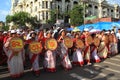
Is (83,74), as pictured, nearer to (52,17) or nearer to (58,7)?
(52,17)

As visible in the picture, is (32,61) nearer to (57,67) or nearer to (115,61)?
(57,67)

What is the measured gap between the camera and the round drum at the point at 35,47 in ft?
36.1

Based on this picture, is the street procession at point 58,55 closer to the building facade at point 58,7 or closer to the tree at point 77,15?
the tree at point 77,15

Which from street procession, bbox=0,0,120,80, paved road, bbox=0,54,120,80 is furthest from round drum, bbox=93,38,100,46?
paved road, bbox=0,54,120,80

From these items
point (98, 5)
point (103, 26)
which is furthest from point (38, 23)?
point (103, 26)

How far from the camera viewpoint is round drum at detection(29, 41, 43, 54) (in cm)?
1101

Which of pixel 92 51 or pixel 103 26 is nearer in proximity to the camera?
pixel 92 51

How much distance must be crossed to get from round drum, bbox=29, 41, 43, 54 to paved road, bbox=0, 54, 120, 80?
993 mm

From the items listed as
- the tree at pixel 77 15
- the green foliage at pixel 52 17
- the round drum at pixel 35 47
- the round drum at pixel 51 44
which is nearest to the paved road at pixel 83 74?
the round drum at pixel 35 47

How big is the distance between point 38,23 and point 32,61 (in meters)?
65.8

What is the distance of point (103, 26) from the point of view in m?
22.7

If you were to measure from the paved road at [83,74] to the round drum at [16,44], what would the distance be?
1.16m

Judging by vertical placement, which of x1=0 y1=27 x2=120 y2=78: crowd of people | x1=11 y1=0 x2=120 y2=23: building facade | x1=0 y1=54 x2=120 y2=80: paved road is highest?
x1=11 y1=0 x2=120 y2=23: building facade

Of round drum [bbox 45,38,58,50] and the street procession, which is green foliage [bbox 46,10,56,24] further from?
round drum [bbox 45,38,58,50]
